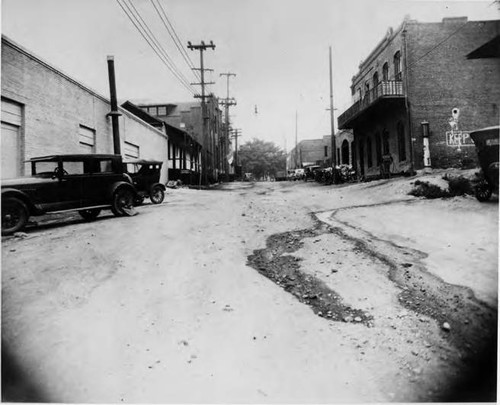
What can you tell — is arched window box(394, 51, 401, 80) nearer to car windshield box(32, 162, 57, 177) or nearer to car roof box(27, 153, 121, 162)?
car roof box(27, 153, 121, 162)

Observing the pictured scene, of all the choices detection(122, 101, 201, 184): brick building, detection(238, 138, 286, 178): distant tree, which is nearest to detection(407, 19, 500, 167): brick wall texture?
detection(122, 101, 201, 184): brick building

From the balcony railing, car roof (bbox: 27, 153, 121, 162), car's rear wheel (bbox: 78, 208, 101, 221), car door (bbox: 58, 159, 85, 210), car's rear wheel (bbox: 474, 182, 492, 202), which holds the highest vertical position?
the balcony railing

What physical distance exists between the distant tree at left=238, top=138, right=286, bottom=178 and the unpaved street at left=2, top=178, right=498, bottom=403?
160 ft

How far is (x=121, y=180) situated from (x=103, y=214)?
785mm

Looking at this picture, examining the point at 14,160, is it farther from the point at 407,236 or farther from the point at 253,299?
the point at 407,236

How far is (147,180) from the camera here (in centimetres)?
698

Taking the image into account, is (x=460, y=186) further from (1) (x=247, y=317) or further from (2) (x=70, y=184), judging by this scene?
(2) (x=70, y=184)

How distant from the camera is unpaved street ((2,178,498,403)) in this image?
2303 mm

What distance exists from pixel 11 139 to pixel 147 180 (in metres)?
3.83

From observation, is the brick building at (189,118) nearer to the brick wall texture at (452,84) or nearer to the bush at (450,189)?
the brick wall texture at (452,84)

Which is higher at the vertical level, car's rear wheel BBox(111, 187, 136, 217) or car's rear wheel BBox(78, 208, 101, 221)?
car's rear wheel BBox(111, 187, 136, 217)

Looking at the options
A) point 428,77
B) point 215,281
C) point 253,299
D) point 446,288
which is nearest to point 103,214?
point 215,281

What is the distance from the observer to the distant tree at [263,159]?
51.9m

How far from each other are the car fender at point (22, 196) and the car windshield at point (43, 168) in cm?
33
